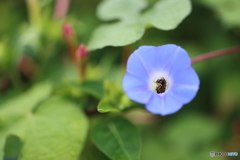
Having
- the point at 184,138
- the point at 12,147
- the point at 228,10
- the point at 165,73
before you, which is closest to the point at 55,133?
the point at 12,147

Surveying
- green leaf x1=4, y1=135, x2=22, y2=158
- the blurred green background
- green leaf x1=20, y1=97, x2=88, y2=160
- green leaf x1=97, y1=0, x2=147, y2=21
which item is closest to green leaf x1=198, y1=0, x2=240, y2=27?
the blurred green background

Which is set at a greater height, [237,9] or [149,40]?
[237,9]

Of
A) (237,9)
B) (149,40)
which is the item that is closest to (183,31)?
(149,40)

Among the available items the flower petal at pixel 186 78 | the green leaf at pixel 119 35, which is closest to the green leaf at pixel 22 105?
the green leaf at pixel 119 35

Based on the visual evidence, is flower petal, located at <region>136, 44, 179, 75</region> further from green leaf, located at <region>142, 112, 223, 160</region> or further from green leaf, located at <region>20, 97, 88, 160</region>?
green leaf, located at <region>142, 112, 223, 160</region>

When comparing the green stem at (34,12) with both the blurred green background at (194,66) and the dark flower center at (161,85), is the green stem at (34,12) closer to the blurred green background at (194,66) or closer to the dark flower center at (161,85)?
the blurred green background at (194,66)

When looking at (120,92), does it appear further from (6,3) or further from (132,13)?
(6,3)
